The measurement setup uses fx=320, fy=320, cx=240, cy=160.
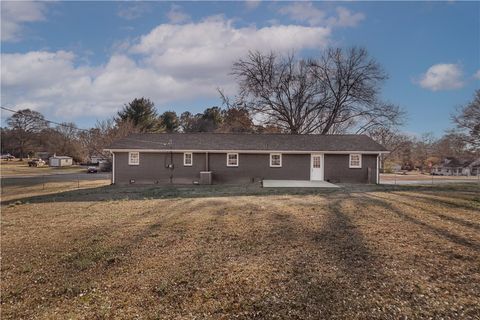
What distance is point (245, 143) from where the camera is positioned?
74.2ft

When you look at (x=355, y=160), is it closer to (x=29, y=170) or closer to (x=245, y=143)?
(x=245, y=143)

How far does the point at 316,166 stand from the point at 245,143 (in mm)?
5146

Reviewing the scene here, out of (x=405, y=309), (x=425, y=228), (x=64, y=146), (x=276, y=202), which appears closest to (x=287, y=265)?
(x=405, y=309)

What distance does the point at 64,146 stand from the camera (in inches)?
2630

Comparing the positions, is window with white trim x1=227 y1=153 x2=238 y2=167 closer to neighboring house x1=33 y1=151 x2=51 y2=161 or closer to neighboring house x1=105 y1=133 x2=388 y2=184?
neighboring house x1=105 y1=133 x2=388 y2=184

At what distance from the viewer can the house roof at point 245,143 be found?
70.8ft

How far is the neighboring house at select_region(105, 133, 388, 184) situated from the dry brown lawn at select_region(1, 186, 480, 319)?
1121 centimetres

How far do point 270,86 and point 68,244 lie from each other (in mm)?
30941

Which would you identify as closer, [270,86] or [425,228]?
[425,228]

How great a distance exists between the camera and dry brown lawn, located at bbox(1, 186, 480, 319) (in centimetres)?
455

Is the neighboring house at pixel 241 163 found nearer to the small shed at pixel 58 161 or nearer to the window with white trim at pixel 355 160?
the window with white trim at pixel 355 160

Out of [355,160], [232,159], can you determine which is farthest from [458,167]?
[232,159]

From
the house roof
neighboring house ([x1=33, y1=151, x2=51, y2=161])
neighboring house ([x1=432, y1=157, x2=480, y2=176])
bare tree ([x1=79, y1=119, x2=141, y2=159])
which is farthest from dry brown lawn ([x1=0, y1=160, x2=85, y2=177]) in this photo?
neighboring house ([x1=432, y1=157, x2=480, y2=176])

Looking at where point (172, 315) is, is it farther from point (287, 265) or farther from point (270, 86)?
point (270, 86)
